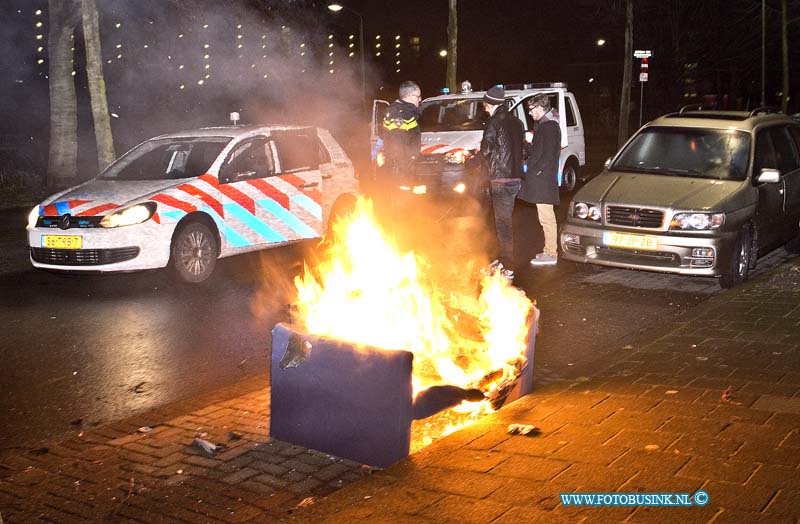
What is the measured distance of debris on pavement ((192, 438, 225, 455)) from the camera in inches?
189

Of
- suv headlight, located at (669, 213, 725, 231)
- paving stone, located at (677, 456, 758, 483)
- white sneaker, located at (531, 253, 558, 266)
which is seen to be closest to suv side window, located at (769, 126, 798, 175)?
suv headlight, located at (669, 213, 725, 231)

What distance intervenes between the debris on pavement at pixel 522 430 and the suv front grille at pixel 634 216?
469cm

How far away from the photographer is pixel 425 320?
5371 millimetres

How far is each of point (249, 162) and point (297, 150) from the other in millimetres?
862

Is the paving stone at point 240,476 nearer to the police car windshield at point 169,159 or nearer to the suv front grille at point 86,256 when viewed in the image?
the suv front grille at point 86,256

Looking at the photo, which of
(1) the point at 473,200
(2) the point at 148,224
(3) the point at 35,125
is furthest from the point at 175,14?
(2) the point at 148,224

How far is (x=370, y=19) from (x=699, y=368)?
164 feet

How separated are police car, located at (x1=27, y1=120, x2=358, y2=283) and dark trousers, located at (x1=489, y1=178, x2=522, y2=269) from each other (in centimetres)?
229

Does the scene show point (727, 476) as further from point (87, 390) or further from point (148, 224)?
point (148, 224)

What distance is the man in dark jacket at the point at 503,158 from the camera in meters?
10.1

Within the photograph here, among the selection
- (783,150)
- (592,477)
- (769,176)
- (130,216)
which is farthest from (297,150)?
(592,477)

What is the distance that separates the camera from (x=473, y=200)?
624 inches

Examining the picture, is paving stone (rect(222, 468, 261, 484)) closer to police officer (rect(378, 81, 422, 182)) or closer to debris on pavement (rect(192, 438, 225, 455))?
debris on pavement (rect(192, 438, 225, 455))

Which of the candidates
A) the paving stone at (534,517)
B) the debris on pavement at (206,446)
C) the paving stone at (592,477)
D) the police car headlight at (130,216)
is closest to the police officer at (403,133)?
the police car headlight at (130,216)
